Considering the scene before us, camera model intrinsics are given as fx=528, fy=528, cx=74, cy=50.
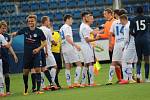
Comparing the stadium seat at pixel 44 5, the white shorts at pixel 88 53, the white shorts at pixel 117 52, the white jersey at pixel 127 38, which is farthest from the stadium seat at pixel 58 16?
the white jersey at pixel 127 38

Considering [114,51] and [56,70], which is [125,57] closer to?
[114,51]

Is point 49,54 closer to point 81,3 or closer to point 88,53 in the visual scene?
point 88,53

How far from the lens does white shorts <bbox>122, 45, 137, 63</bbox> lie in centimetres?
1535

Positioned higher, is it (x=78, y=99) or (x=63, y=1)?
(x=63, y=1)

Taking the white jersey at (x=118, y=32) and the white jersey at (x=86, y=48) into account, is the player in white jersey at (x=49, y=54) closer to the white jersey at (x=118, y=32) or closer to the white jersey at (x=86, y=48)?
the white jersey at (x=86, y=48)

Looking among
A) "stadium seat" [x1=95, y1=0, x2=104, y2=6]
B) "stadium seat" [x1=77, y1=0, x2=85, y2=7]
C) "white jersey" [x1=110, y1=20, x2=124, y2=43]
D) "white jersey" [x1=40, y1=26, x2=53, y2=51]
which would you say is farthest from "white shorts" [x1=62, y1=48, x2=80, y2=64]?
"stadium seat" [x1=77, y1=0, x2=85, y2=7]

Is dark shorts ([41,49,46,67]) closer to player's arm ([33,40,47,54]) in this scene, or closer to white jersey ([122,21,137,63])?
player's arm ([33,40,47,54])

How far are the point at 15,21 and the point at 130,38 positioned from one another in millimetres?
17281

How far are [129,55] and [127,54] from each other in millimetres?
68

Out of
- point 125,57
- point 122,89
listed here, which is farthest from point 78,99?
point 125,57

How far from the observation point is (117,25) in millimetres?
15586

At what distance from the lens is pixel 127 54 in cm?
1538

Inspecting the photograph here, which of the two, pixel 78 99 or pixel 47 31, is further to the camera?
pixel 47 31

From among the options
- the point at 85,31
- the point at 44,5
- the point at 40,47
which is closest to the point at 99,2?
the point at 44,5
